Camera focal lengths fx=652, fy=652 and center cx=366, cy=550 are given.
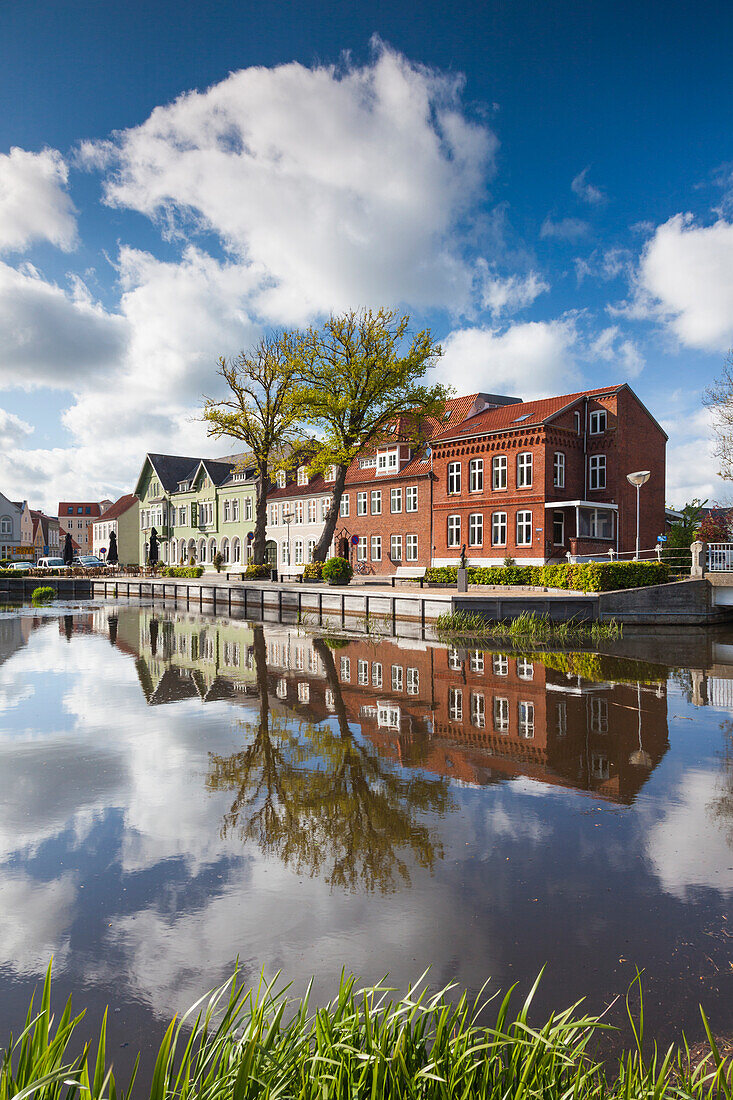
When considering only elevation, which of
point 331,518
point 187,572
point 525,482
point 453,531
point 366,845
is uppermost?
Result: point 525,482

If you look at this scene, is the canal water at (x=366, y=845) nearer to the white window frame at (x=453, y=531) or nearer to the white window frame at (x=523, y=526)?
the white window frame at (x=523, y=526)

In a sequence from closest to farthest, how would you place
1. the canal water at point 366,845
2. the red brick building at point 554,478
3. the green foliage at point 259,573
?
the canal water at point 366,845 < the red brick building at point 554,478 < the green foliage at point 259,573

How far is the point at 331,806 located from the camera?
6.88 m

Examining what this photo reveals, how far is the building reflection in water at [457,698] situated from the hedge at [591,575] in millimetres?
8199

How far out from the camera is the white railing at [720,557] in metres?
28.2

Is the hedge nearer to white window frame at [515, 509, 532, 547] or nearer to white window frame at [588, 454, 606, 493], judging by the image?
white window frame at [515, 509, 532, 547]

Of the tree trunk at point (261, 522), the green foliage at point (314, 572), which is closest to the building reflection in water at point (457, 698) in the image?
the green foliage at point (314, 572)

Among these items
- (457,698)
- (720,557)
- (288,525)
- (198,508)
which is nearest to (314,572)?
(288,525)

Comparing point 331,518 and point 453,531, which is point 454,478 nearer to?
point 453,531

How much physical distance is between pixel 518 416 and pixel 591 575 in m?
14.7

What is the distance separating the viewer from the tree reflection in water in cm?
566

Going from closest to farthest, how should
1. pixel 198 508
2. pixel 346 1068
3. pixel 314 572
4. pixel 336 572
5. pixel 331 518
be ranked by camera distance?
pixel 346 1068 < pixel 336 572 < pixel 331 518 < pixel 314 572 < pixel 198 508

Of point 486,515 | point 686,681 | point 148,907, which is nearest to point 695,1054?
point 148,907

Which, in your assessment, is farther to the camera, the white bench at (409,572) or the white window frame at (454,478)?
the white window frame at (454,478)
